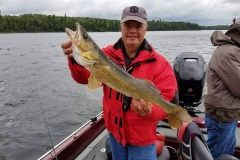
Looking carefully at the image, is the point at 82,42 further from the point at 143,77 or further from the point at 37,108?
the point at 37,108

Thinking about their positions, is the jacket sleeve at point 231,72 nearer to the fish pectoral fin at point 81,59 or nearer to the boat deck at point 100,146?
the boat deck at point 100,146

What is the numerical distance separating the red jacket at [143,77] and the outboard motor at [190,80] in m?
3.24

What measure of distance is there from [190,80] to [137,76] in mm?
3474

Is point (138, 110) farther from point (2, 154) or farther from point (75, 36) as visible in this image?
point (2, 154)

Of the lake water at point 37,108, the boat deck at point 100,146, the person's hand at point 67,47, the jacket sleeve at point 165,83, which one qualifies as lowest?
the lake water at point 37,108

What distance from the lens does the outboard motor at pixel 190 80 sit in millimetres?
6188

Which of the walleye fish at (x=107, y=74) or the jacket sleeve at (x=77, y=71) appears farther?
the jacket sleeve at (x=77, y=71)

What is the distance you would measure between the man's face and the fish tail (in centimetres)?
96

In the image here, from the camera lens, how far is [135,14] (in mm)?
3039

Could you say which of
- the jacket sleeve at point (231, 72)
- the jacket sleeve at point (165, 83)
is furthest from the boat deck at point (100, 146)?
the jacket sleeve at point (165, 83)

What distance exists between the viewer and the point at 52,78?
17.9 meters

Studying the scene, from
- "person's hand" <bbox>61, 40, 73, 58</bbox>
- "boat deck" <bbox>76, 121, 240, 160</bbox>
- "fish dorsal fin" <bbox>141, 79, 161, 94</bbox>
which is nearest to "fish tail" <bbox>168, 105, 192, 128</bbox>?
"fish dorsal fin" <bbox>141, 79, 161, 94</bbox>

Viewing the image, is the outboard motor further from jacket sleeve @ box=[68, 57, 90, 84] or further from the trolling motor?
jacket sleeve @ box=[68, 57, 90, 84]

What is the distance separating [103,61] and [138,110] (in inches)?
26.1
